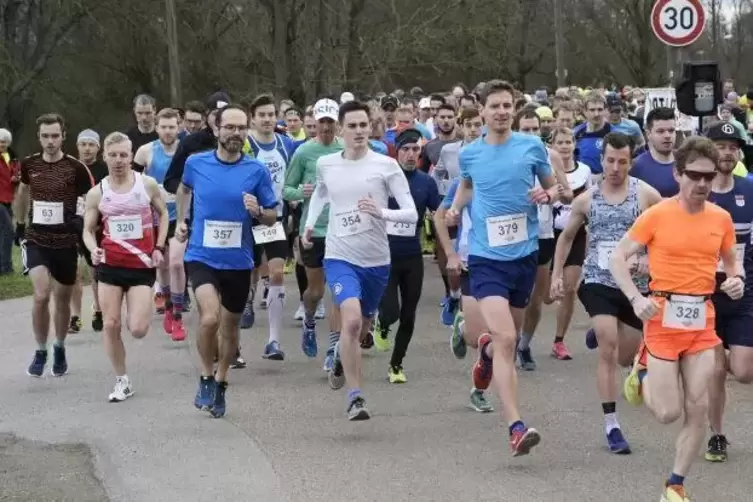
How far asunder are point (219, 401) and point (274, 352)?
7.68 ft

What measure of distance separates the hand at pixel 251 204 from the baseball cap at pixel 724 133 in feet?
9.34

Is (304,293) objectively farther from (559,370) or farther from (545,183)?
(545,183)

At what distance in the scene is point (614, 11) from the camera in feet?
164

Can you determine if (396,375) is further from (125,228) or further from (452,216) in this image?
(125,228)

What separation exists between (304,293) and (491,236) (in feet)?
13.7

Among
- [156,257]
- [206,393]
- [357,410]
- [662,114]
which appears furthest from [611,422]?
[156,257]

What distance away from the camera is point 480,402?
368 inches

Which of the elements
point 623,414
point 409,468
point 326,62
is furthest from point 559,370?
point 326,62

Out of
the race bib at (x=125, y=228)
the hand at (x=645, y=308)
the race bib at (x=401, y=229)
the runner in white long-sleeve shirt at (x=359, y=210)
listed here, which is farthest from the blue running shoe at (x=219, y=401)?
the hand at (x=645, y=308)

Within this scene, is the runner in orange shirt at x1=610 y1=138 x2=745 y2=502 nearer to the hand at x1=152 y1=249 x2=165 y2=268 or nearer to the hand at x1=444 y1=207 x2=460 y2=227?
the hand at x1=444 y1=207 x2=460 y2=227

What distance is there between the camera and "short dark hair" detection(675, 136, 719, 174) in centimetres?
680

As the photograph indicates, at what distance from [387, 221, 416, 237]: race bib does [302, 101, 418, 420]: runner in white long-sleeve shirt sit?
→ 116cm

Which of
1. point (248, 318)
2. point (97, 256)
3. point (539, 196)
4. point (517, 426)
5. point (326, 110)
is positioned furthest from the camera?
point (248, 318)

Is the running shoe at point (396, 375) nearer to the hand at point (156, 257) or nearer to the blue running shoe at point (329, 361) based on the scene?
the blue running shoe at point (329, 361)
